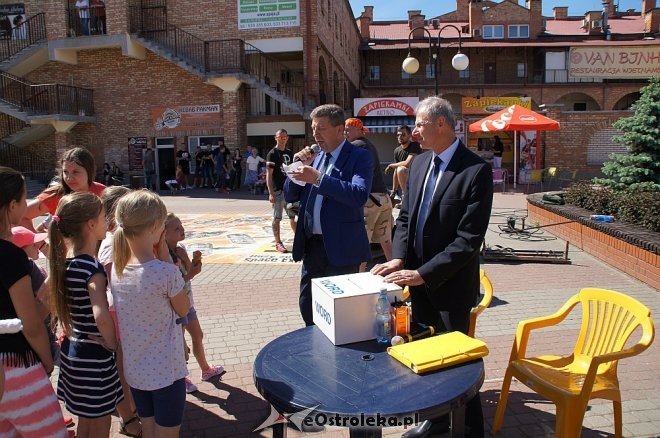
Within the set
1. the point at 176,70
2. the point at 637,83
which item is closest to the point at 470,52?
the point at 637,83

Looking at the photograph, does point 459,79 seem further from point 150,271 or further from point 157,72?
point 150,271

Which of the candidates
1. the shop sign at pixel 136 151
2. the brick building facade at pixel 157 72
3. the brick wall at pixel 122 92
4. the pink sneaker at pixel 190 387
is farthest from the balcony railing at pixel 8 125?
the pink sneaker at pixel 190 387

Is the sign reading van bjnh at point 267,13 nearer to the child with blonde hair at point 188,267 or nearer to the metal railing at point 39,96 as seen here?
the metal railing at point 39,96

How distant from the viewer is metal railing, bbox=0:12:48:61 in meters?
23.2

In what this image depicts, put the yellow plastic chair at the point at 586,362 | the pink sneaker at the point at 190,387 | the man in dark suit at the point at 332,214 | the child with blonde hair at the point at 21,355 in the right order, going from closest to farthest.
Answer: the child with blonde hair at the point at 21,355 < the yellow plastic chair at the point at 586,362 < the man in dark suit at the point at 332,214 < the pink sneaker at the point at 190,387

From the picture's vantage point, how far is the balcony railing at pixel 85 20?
2273 centimetres

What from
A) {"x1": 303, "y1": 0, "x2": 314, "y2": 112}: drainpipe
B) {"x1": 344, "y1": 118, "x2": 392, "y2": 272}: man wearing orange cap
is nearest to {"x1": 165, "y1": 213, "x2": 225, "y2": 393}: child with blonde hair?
{"x1": 344, "y1": 118, "x2": 392, "y2": 272}: man wearing orange cap

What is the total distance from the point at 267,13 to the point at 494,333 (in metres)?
19.3

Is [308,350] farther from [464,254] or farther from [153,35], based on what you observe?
[153,35]

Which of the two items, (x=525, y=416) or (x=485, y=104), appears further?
(x=485, y=104)

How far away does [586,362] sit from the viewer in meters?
3.39

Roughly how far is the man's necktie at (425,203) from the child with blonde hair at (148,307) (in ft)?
4.65

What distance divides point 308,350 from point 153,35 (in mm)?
23080

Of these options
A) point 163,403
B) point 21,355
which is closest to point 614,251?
point 163,403
